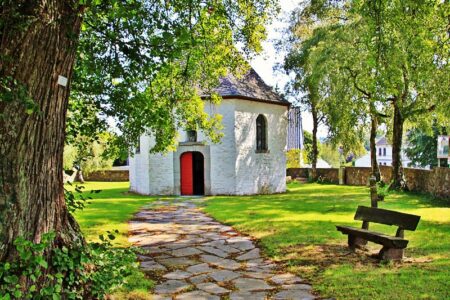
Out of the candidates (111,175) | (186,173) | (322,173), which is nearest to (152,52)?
(186,173)

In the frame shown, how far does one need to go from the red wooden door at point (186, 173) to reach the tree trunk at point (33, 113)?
20.0 meters

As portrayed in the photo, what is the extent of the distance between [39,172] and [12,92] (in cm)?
83

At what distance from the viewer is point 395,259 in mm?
7289

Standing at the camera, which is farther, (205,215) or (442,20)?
(205,215)

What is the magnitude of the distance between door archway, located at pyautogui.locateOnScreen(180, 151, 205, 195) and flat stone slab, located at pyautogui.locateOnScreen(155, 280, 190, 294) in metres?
18.3

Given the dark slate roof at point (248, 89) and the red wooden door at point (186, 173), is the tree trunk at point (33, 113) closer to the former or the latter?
the dark slate roof at point (248, 89)

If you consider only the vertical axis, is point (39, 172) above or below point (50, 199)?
above

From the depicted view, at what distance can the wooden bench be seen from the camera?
700 cm

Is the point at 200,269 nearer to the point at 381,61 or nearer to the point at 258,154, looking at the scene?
the point at 381,61

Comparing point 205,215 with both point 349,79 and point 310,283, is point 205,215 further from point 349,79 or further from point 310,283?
point 349,79

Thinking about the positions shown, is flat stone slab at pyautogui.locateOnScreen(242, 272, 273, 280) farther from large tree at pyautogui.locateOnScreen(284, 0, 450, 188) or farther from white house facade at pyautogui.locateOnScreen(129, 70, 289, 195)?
white house facade at pyautogui.locateOnScreen(129, 70, 289, 195)

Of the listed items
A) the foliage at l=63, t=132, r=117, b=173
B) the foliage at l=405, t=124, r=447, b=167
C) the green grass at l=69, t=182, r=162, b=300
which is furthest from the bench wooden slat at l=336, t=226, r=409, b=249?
the foliage at l=405, t=124, r=447, b=167

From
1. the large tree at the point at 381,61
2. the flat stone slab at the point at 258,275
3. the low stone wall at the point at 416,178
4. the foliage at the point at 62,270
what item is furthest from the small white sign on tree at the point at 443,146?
the foliage at the point at 62,270

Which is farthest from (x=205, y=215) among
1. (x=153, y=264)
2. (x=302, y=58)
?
(x=302, y=58)
